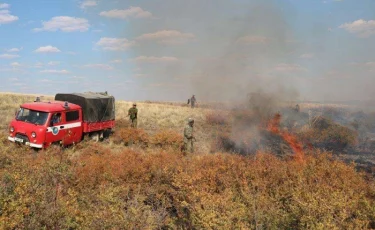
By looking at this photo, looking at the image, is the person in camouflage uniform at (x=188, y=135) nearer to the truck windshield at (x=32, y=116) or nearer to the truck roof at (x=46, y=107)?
the truck roof at (x=46, y=107)

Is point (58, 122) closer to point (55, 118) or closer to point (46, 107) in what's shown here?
point (55, 118)

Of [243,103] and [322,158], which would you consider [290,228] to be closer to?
[322,158]

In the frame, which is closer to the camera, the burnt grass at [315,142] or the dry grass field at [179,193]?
the dry grass field at [179,193]

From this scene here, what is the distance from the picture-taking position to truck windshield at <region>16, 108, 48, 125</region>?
41.6ft

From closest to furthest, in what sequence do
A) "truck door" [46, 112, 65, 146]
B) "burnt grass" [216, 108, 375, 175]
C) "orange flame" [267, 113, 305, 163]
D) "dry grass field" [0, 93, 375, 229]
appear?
"dry grass field" [0, 93, 375, 229]
"truck door" [46, 112, 65, 146]
"burnt grass" [216, 108, 375, 175]
"orange flame" [267, 113, 305, 163]

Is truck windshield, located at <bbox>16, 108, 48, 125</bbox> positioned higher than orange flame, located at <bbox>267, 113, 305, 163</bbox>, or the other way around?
truck windshield, located at <bbox>16, 108, 48, 125</bbox>

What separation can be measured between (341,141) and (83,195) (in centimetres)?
1685

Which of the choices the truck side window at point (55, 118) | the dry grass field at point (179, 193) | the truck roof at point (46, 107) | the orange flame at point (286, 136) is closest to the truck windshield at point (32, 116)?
the truck roof at point (46, 107)

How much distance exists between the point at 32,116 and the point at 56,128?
3.84ft

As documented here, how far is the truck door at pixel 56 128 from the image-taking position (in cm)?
1267

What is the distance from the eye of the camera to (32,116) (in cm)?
1293

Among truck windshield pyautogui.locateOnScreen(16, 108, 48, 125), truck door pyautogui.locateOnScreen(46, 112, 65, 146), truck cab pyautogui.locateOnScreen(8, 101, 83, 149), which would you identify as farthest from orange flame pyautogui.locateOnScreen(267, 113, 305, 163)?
truck windshield pyautogui.locateOnScreen(16, 108, 48, 125)

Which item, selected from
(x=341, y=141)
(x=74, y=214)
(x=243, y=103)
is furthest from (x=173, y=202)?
(x=243, y=103)

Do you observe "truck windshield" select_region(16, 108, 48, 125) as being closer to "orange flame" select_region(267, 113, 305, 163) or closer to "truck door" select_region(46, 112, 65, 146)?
"truck door" select_region(46, 112, 65, 146)
